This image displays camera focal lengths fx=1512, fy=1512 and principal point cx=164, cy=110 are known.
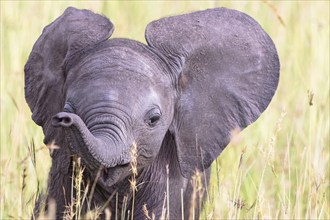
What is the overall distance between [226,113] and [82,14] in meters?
0.84

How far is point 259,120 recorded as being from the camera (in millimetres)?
9281

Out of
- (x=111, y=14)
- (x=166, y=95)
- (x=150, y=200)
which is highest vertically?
(x=111, y=14)

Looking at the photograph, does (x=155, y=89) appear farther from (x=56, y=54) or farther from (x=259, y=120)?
(x=259, y=120)

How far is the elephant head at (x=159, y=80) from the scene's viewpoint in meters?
6.49

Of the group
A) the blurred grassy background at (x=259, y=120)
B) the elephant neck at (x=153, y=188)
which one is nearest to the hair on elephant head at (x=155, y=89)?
the elephant neck at (x=153, y=188)

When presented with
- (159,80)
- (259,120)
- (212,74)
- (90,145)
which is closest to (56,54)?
(159,80)

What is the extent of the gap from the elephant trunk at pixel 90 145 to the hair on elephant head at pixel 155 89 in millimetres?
37

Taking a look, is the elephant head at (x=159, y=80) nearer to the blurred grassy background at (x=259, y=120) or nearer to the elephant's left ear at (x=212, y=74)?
the elephant's left ear at (x=212, y=74)

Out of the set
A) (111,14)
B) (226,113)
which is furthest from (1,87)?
(226,113)

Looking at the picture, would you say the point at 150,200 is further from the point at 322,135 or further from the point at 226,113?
the point at 322,135

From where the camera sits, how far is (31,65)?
7305mm

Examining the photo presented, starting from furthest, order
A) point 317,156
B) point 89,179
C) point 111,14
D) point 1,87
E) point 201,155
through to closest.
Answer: point 111,14, point 1,87, point 317,156, point 201,155, point 89,179

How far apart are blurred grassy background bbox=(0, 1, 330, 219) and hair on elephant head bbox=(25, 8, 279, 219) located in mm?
221

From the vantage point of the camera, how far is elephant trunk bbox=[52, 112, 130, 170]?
5.84 meters
